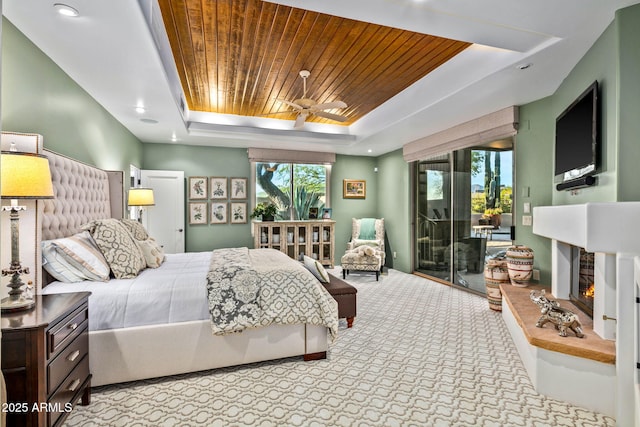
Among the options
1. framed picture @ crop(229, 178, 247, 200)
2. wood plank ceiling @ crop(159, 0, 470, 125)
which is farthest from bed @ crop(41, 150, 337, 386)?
framed picture @ crop(229, 178, 247, 200)

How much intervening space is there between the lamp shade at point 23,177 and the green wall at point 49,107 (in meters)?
0.77

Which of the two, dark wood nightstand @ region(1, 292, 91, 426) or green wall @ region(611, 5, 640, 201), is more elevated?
green wall @ region(611, 5, 640, 201)

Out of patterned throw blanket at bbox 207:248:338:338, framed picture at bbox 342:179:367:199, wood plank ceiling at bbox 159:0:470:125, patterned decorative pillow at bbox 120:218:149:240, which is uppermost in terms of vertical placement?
wood plank ceiling at bbox 159:0:470:125

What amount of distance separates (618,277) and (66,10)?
355cm

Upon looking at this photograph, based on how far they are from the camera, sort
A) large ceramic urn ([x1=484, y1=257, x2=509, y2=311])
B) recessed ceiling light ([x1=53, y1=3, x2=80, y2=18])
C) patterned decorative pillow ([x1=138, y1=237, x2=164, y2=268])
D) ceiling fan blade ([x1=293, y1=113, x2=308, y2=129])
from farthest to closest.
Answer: ceiling fan blade ([x1=293, y1=113, x2=308, y2=129]) → large ceramic urn ([x1=484, y1=257, x2=509, y2=311]) → patterned decorative pillow ([x1=138, y1=237, x2=164, y2=268]) → recessed ceiling light ([x1=53, y1=3, x2=80, y2=18])

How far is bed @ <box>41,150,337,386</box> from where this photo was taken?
7.49 feet

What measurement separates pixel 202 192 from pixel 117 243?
3.58m

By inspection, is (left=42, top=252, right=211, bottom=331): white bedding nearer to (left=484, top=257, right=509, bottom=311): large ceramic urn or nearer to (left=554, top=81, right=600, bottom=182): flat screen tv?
(left=554, top=81, right=600, bottom=182): flat screen tv

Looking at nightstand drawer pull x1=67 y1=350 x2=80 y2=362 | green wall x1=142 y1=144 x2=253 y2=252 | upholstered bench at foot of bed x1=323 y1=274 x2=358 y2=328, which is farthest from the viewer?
green wall x1=142 y1=144 x2=253 y2=252

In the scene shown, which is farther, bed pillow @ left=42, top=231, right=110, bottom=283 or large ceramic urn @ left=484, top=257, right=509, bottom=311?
large ceramic urn @ left=484, top=257, right=509, bottom=311

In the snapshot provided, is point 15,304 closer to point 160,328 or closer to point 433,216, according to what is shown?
point 160,328

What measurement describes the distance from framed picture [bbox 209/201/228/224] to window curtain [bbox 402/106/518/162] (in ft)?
11.2

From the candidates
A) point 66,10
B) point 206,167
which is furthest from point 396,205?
point 66,10

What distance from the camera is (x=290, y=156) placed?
6.49m
